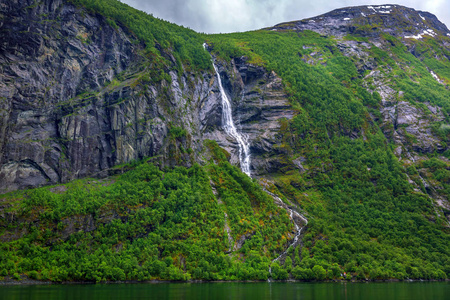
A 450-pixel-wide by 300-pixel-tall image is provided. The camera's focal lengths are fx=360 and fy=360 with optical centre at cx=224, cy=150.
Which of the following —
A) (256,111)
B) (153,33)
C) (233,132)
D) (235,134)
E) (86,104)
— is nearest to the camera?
(86,104)

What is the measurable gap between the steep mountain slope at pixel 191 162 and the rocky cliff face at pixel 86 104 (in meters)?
0.39

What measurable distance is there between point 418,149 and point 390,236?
51.6 m

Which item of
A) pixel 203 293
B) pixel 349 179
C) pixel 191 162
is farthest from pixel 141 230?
pixel 349 179

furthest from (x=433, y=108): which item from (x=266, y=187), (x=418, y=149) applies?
(x=266, y=187)

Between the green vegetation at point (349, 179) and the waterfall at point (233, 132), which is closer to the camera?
the green vegetation at point (349, 179)

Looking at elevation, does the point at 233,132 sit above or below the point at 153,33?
below

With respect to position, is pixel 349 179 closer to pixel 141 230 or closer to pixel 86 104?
pixel 141 230

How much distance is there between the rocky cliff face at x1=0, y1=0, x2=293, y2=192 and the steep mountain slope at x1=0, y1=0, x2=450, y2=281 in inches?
15.3

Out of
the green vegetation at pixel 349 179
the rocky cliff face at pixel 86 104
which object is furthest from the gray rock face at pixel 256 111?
the green vegetation at pixel 349 179

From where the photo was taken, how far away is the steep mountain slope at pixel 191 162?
7400 cm

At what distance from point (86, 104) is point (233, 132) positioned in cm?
4932

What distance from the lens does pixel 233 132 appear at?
125438 mm

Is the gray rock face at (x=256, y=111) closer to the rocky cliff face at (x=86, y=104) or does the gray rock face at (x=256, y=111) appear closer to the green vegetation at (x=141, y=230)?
the rocky cliff face at (x=86, y=104)

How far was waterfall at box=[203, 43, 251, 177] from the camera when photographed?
118125mm
